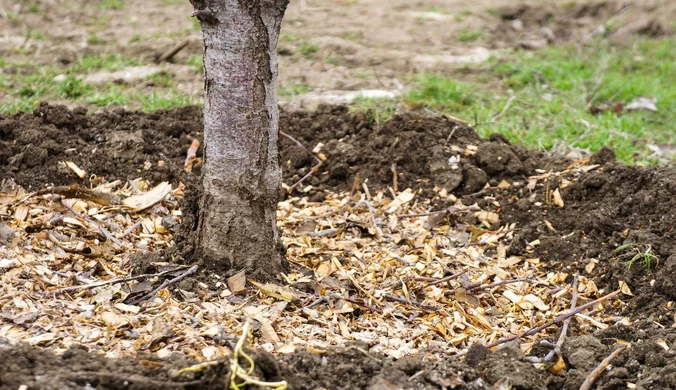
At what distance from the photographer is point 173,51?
728cm

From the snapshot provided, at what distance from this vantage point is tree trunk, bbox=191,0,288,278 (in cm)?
341

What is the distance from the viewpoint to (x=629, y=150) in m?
6.00

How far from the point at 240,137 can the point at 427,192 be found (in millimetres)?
1846

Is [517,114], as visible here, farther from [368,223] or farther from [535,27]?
[535,27]

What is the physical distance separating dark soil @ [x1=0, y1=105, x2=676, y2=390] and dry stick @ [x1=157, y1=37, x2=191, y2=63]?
5.90ft

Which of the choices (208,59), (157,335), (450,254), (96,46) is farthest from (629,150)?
(96,46)

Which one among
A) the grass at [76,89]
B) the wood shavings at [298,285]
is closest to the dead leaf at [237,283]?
the wood shavings at [298,285]

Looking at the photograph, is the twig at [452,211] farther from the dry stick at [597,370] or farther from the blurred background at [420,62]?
the dry stick at [597,370]

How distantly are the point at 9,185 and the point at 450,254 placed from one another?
2.47 metres

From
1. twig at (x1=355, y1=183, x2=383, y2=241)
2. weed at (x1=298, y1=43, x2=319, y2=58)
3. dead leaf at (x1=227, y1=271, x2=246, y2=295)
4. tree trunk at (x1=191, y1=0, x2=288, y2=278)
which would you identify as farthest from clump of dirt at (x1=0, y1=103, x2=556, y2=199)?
weed at (x1=298, y1=43, x2=319, y2=58)

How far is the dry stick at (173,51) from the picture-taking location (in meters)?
7.23

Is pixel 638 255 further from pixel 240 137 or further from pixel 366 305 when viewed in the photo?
pixel 240 137

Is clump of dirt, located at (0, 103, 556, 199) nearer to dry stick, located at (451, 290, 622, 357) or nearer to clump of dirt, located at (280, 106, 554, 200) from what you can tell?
clump of dirt, located at (280, 106, 554, 200)

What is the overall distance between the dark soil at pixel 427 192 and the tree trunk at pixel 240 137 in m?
0.28
